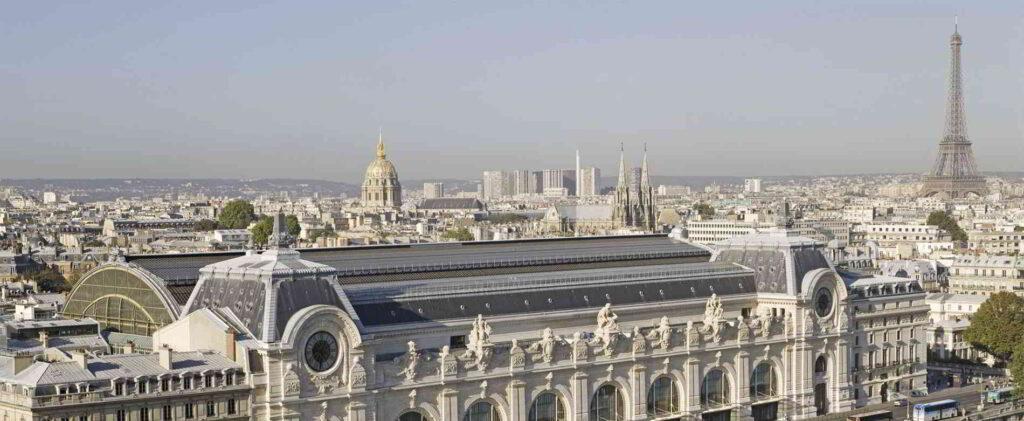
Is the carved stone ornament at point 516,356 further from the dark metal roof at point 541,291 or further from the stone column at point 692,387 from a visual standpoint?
the stone column at point 692,387

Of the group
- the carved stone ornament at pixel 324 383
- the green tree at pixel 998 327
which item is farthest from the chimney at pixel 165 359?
the green tree at pixel 998 327

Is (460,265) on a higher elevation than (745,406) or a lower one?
higher

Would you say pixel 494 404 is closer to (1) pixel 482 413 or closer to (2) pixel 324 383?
(1) pixel 482 413

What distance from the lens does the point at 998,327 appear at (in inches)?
4316

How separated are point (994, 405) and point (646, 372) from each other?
2570cm

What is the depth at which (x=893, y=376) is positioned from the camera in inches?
3971

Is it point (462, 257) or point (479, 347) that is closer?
point (479, 347)

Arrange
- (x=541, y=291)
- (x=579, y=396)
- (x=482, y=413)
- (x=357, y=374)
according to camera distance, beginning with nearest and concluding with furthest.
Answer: (x=357, y=374) < (x=482, y=413) < (x=579, y=396) < (x=541, y=291)

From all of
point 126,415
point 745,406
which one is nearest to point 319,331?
point 126,415

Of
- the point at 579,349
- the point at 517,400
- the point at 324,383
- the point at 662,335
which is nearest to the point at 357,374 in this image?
the point at 324,383

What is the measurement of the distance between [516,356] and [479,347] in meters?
2.50

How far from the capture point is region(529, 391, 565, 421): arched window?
79000 mm

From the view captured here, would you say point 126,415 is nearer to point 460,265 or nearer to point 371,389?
point 371,389

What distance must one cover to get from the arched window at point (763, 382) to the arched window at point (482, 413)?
20.0 m
